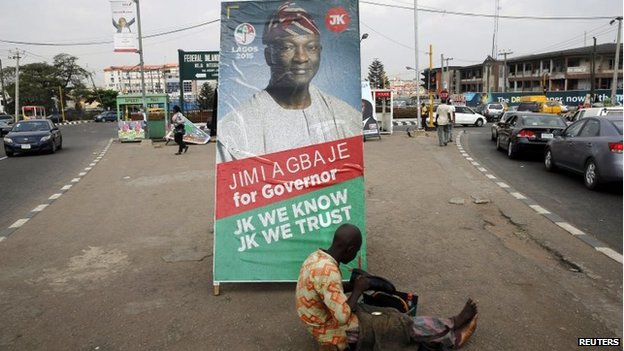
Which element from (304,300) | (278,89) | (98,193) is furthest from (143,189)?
(304,300)

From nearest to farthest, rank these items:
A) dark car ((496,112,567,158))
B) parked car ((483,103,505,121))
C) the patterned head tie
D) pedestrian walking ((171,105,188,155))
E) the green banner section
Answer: the patterned head tie → the green banner section → dark car ((496,112,567,158)) → pedestrian walking ((171,105,188,155)) → parked car ((483,103,505,121))

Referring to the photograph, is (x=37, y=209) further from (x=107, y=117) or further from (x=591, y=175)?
(x=107, y=117)

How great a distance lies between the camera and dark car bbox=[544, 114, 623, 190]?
951 cm

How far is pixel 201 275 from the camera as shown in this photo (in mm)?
5480

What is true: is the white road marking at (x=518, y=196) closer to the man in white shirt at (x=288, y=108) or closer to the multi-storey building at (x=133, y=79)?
the man in white shirt at (x=288, y=108)

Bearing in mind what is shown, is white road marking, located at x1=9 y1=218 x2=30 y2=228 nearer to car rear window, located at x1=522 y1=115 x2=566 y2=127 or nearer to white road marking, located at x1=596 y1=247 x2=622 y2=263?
white road marking, located at x1=596 y1=247 x2=622 y2=263

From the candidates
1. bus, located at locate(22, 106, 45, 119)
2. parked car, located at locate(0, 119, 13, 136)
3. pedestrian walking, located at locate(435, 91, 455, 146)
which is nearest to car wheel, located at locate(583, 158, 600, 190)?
pedestrian walking, located at locate(435, 91, 455, 146)

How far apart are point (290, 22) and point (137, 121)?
23.0m

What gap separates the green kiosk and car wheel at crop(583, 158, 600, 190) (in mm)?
20687

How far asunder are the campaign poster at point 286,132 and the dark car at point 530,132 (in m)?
11.3

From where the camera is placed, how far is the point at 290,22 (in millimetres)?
4594

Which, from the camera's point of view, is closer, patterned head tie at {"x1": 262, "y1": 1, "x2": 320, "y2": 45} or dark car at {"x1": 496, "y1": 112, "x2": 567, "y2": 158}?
patterned head tie at {"x1": 262, "y1": 1, "x2": 320, "y2": 45}

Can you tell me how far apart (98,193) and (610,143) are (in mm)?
10096

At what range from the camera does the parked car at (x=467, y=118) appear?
1423 inches
